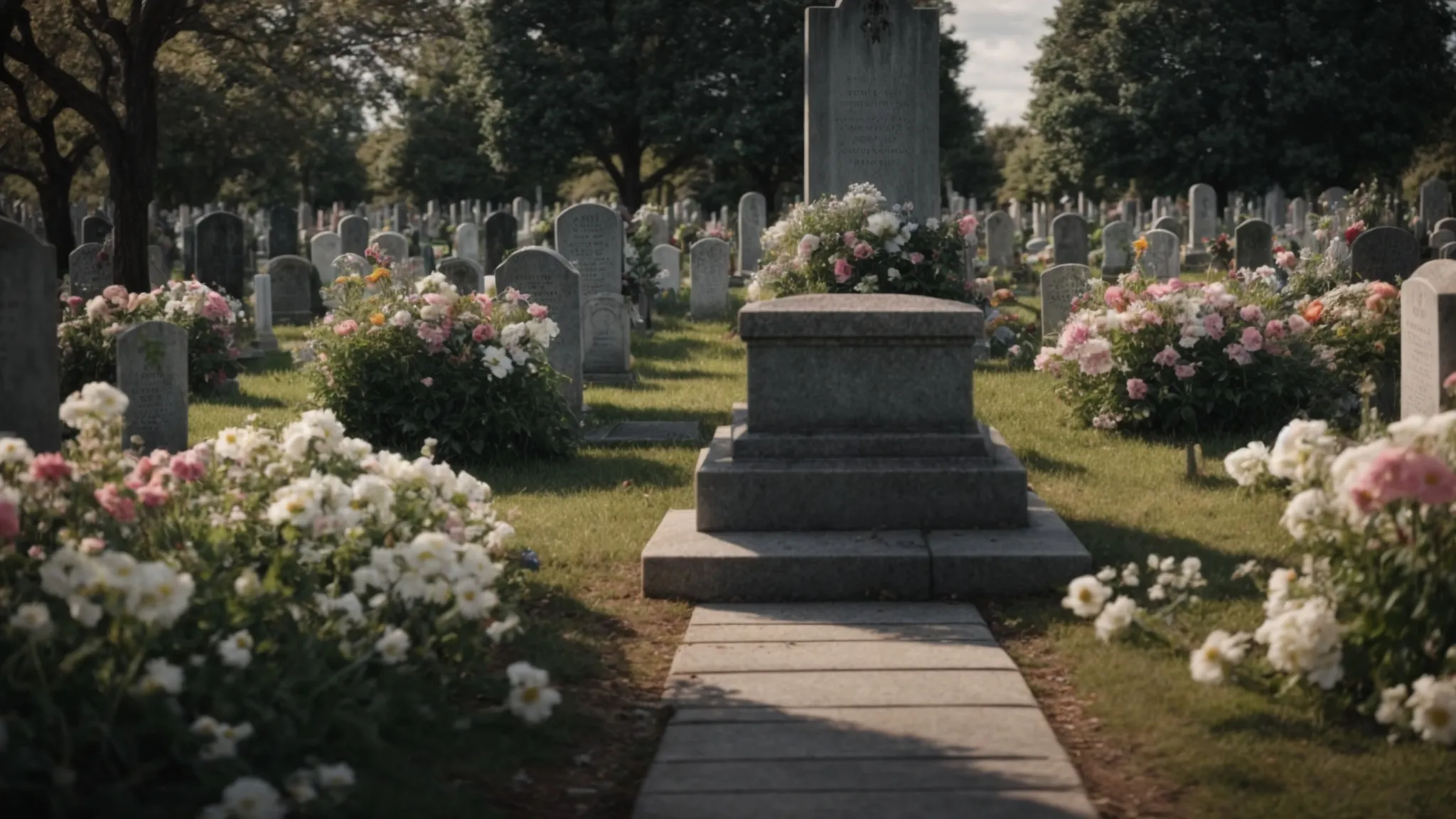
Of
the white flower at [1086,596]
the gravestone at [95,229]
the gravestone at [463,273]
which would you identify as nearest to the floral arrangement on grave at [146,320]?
the gravestone at [463,273]

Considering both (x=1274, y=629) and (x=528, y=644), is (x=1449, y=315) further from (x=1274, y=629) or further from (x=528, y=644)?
(x=528, y=644)

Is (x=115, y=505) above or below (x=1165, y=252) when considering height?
below

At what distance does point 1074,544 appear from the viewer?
24.6ft

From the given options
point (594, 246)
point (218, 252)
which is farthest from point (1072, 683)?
point (218, 252)

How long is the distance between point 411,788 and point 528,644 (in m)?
1.85

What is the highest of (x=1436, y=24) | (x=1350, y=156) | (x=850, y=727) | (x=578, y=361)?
(x=1436, y=24)

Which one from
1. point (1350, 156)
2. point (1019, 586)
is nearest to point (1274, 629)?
point (1019, 586)

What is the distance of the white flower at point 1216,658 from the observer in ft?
17.8

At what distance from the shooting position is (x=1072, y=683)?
6.12m

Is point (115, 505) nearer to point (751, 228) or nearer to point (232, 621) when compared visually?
point (232, 621)

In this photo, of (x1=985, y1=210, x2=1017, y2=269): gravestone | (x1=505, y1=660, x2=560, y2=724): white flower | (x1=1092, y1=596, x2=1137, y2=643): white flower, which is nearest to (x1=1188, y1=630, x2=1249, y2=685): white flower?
(x1=1092, y1=596, x2=1137, y2=643): white flower

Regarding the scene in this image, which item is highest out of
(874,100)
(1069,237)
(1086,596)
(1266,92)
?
(1266,92)

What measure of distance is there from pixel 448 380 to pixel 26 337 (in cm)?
364

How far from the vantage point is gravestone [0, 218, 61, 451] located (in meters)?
7.39
